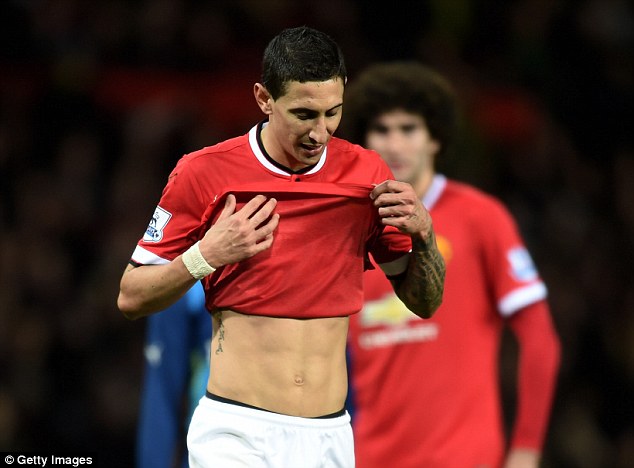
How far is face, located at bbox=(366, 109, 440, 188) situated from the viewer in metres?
4.96

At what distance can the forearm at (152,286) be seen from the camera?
10.7 ft

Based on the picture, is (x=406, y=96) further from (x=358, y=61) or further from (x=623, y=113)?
(x=623, y=113)

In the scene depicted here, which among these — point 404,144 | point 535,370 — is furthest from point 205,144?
point 535,370

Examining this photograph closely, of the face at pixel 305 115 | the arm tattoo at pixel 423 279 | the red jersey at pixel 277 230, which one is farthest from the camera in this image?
the arm tattoo at pixel 423 279

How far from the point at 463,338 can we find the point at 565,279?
459cm

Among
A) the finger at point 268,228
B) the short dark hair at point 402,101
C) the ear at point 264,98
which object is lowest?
the finger at point 268,228

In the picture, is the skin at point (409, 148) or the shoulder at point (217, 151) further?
the skin at point (409, 148)

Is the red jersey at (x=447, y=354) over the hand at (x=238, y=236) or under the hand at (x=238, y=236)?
under

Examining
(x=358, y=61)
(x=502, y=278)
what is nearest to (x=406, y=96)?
(x=502, y=278)

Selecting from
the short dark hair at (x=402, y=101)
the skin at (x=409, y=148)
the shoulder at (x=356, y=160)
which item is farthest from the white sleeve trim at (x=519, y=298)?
the shoulder at (x=356, y=160)

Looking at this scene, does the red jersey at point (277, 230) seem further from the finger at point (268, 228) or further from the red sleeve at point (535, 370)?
the red sleeve at point (535, 370)

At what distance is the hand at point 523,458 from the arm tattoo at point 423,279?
140 cm

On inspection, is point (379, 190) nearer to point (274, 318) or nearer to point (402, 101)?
point (274, 318)

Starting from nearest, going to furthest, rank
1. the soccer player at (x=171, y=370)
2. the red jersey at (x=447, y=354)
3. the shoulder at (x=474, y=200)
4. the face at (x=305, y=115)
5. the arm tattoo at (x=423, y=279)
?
the face at (x=305, y=115), the arm tattoo at (x=423, y=279), the soccer player at (x=171, y=370), the red jersey at (x=447, y=354), the shoulder at (x=474, y=200)
